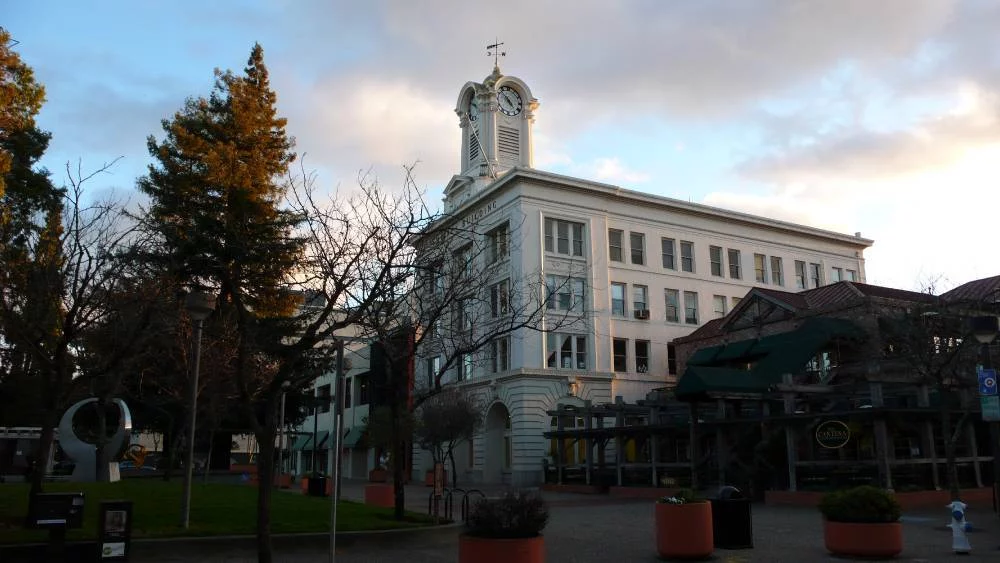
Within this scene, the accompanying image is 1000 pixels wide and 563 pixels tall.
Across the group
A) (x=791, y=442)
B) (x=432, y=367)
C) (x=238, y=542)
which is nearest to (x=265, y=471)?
(x=238, y=542)

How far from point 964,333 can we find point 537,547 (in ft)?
59.1

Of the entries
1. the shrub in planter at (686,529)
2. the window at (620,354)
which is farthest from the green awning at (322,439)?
the shrub in planter at (686,529)

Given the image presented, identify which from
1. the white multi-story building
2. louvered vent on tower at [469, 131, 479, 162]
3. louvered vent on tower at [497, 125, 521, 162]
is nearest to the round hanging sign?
the white multi-story building

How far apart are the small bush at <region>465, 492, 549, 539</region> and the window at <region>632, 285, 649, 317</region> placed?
3952 centimetres

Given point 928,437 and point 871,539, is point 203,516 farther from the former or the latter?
point 928,437

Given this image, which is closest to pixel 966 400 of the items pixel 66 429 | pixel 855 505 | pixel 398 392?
pixel 855 505

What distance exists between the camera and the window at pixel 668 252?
167ft

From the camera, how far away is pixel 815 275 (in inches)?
2240

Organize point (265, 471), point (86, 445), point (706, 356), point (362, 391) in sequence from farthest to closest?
point (362, 391)
point (706, 356)
point (86, 445)
point (265, 471)

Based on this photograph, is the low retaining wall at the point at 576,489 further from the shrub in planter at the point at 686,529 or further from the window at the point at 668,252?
the shrub in planter at the point at 686,529

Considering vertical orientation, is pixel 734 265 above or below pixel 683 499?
above

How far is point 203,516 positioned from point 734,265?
1696 inches

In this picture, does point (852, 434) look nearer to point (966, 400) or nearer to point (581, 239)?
point (966, 400)

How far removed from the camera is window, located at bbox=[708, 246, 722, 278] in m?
52.9
